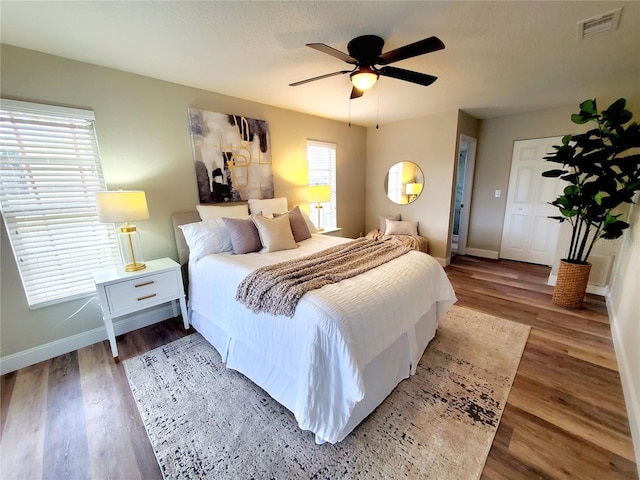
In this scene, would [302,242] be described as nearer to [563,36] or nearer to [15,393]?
[15,393]

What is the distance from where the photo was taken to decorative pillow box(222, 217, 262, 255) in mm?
2479

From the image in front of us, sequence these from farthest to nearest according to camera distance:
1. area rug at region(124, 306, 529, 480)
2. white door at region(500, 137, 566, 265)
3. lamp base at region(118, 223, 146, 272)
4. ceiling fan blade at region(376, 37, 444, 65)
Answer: white door at region(500, 137, 566, 265)
lamp base at region(118, 223, 146, 272)
ceiling fan blade at region(376, 37, 444, 65)
area rug at region(124, 306, 529, 480)

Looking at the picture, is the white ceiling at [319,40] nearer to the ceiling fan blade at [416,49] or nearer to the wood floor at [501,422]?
the ceiling fan blade at [416,49]

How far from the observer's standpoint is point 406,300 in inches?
71.4

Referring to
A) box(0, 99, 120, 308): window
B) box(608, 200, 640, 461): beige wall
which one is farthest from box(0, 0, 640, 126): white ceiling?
box(608, 200, 640, 461): beige wall

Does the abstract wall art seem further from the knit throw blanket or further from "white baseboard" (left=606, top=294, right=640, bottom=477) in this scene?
"white baseboard" (left=606, top=294, right=640, bottom=477)

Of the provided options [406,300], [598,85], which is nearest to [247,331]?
[406,300]

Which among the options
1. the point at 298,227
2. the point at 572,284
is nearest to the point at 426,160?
the point at 572,284

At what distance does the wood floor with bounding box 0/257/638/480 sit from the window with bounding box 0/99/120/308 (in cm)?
71

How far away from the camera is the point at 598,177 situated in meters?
2.80

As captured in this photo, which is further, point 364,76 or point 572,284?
point 572,284

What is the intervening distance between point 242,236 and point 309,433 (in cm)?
169

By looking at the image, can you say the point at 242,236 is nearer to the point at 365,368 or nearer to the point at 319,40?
the point at 365,368

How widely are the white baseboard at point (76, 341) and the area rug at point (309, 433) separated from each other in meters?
0.56
